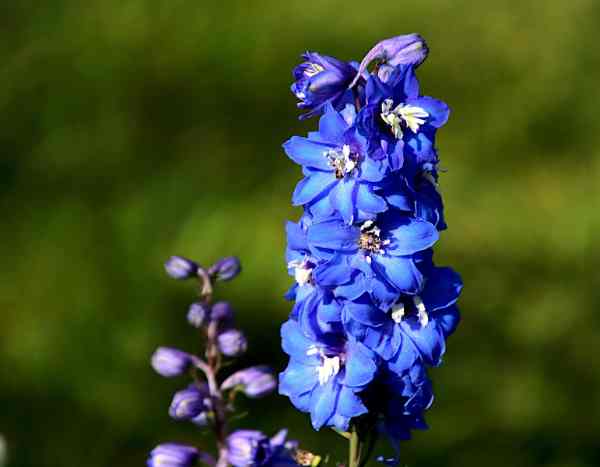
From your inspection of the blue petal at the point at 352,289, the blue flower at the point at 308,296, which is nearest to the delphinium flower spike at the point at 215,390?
the blue flower at the point at 308,296

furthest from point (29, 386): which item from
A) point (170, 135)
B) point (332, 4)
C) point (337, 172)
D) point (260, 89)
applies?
point (337, 172)

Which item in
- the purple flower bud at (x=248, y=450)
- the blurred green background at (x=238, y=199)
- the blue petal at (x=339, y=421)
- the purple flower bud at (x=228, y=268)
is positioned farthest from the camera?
the blurred green background at (x=238, y=199)

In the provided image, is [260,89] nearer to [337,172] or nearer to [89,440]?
[89,440]

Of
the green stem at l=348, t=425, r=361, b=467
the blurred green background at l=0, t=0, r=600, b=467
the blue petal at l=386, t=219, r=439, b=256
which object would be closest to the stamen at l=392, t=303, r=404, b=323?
the blue petal at l=386, t=219, r=439, b=256

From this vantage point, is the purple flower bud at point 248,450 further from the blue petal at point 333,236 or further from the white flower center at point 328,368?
the blue petal at point 333,236

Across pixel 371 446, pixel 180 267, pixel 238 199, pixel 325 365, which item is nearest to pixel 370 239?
pixel 325 365

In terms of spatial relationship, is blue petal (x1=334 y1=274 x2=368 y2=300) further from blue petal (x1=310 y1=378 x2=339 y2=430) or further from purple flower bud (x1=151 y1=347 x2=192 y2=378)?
purple flower bud (x1=151 y1=347 x2=192 y2=378)
